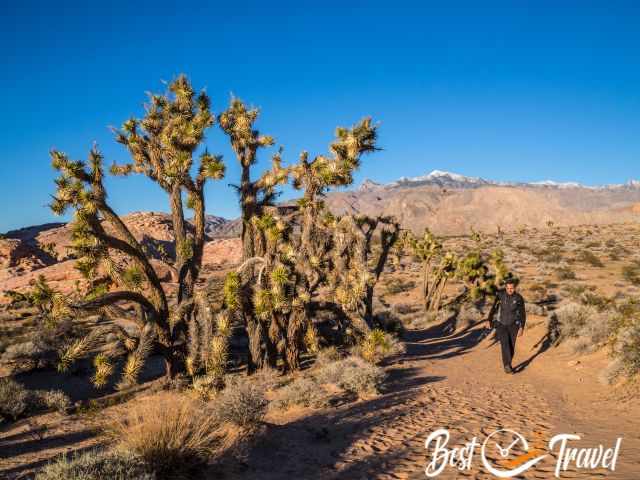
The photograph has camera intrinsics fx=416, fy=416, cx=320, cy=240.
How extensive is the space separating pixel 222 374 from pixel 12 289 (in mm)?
19320

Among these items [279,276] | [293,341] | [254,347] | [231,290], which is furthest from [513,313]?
[231,290]

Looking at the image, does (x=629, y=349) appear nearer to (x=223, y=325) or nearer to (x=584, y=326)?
(x=584, y=326)

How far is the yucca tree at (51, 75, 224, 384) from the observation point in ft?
25.3

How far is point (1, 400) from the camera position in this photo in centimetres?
719

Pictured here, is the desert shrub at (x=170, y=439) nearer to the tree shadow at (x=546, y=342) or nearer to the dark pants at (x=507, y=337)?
the dark pants at (x=507, y=337)

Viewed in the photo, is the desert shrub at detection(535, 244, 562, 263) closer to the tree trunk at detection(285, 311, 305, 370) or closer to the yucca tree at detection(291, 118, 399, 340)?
the yucca tree at detection(291, 118, 399, 340)

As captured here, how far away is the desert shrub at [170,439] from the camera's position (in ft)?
13.0

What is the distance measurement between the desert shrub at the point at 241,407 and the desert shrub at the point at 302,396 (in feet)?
4.32

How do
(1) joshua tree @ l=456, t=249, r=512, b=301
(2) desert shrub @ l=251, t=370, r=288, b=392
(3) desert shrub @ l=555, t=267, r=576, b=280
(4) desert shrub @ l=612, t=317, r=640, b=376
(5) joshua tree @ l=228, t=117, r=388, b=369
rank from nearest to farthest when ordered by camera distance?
(4) desert shrub @ l=612, t=317, r=640, b=376 → (2) desert shrub @ l=251, t=370, r=288, b=392 → (5) joshua tree @ l=228, t=117, r=388, b=369 → (1) joshua tree @ l=456, t=249, r=512, b=301 → (3) desert shrub @ l=555, t=267, r=576, b=280

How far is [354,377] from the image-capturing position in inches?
294

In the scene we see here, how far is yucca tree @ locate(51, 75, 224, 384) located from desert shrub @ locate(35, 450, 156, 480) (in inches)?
151

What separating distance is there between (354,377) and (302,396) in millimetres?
1032

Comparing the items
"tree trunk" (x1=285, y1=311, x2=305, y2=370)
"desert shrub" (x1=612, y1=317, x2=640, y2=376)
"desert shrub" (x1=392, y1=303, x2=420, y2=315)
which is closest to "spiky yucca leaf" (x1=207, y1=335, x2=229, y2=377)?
"tree trunk" (x1=285, y1=311, x2=305, y2=370)

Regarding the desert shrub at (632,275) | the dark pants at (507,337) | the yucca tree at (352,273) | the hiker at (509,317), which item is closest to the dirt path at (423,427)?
the dark pants at (507,337)
